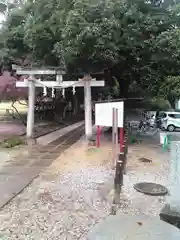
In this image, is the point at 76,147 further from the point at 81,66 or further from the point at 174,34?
the point at 174,34

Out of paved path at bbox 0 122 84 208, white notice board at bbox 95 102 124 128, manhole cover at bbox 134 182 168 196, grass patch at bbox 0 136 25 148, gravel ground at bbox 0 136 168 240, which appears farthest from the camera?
grass patch at bbox 0 136 25 148

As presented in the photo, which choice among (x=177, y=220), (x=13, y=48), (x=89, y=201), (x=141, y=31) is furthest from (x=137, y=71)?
(x=177, y=220)

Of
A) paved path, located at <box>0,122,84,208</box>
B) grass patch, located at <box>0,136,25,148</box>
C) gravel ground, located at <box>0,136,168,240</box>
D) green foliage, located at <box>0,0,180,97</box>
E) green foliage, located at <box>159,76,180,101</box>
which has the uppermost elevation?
green foliage, located at <box>0,0,180,97</box>

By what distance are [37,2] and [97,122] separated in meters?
6.36

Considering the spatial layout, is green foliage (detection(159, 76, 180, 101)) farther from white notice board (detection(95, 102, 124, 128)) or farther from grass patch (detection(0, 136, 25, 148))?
grass patch (detection(0, 136, 25, 148))

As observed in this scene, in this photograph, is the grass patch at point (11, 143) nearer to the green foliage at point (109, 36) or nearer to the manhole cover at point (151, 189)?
the green foliage at point (109, 36)

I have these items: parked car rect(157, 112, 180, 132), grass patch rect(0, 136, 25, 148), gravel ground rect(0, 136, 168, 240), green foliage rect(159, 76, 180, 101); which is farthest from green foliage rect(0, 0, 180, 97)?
parked car rect(157, 112, 180, 132)

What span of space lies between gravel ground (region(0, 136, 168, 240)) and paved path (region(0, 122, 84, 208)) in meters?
0.23

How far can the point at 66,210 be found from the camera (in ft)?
18.4

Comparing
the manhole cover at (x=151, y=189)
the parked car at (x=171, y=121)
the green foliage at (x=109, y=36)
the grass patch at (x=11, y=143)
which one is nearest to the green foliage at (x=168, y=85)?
the green foliage at (x=109, y=36)

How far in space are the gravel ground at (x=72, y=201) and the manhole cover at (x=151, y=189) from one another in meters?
0.20

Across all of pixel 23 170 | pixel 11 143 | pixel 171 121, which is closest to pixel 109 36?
pixel 23 170

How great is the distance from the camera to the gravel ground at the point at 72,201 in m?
4.83

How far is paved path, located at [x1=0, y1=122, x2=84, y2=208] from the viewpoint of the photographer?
672 cm
